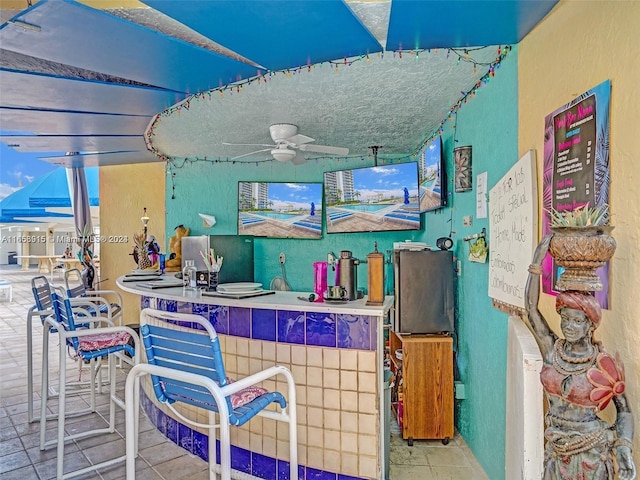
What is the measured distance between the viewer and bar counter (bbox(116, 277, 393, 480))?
221 cm

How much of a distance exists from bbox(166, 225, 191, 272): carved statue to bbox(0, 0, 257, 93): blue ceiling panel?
249 cm

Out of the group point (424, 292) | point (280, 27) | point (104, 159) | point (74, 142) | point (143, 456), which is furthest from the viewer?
point (104, 159)

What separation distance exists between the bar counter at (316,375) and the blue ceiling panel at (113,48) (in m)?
1.42

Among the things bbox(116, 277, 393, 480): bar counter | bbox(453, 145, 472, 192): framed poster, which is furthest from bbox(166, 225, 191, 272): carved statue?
bbox(453, 145, 472, 192): framed poster

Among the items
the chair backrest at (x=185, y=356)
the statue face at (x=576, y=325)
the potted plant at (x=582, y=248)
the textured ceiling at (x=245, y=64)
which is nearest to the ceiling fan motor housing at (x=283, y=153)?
the textured ceiling at (x=245, y=64)

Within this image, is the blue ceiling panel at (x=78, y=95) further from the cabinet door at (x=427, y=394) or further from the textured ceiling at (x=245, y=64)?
the cabinet door at (x=427, y=394)

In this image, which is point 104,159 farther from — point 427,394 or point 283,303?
point 427,394

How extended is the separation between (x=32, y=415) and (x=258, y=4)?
349 centimetres

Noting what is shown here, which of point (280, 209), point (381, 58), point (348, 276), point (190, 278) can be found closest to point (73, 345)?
point (190, 278)

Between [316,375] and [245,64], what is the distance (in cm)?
186

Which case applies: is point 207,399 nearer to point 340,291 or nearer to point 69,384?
point 340,291

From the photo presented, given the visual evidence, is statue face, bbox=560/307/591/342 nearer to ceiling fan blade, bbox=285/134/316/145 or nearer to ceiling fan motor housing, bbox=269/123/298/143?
ceiling fan blade, bbox=285/134/316/145

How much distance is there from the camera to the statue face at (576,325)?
1.10 meters

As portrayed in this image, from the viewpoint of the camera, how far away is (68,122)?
390cm
